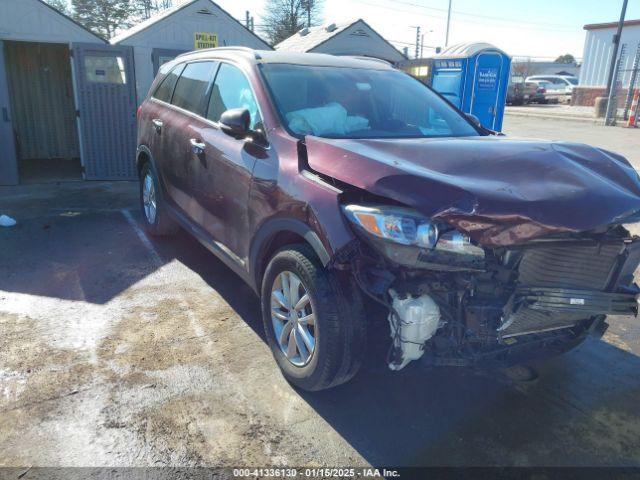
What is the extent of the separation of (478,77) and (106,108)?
6.49m

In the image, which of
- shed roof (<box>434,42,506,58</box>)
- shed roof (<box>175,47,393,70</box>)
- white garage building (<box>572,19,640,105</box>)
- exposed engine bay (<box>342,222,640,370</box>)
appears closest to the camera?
exposed engine bay (<box>342,222,640,370</box>)

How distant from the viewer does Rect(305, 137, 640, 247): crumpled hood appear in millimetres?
2328

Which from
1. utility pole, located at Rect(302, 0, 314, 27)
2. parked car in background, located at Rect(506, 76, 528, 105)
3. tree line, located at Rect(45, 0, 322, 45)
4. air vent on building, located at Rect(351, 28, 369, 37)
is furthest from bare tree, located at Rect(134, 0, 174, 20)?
air vent on building, located at Rect(351, 28, 369, 37)

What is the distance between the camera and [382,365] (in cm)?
277

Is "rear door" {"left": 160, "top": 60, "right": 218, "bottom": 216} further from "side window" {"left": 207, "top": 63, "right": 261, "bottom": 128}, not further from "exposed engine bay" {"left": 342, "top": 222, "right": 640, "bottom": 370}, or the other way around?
"exposed engine bay" {"left": 342, "top": 222, "right": 640, "bottom": 370}

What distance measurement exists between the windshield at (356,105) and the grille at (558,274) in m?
1.42

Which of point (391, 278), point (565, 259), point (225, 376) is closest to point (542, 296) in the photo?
point (565, 259)

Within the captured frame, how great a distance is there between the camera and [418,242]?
2375mm

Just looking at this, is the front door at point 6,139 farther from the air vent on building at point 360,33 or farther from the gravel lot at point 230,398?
the air vent on building at point 360,33

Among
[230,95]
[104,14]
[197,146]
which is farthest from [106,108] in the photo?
[104,14]

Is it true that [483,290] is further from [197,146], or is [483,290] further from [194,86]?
[194,86]

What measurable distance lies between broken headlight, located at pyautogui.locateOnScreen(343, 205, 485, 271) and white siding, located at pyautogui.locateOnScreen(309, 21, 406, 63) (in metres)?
9.52

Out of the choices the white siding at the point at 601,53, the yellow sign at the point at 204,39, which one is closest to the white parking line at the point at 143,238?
the yellow sign at the point at 204,39

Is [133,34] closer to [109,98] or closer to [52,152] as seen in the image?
[109,98]
